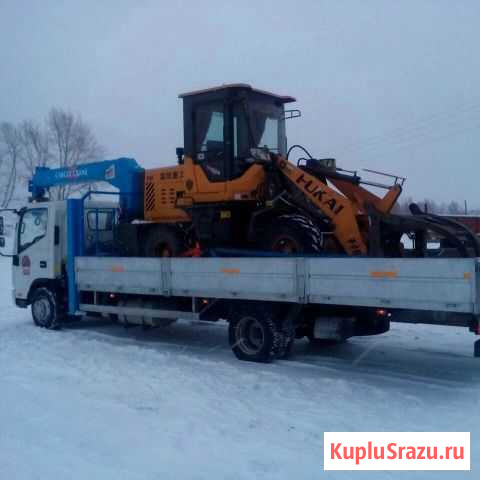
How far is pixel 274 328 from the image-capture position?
8.38 metres

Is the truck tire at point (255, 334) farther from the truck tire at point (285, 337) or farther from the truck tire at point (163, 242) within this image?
the truck tire at point (163, 242)

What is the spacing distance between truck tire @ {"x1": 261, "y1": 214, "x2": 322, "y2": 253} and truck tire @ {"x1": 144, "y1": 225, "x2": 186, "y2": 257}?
1.75 meters

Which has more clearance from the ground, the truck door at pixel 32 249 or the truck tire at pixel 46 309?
the truck door at pixel 32 249

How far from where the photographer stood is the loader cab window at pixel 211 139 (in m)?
9.56

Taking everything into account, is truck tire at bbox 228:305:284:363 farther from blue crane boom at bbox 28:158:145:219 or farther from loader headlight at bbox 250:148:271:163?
blue crane boom at bbox 28:158:145:219

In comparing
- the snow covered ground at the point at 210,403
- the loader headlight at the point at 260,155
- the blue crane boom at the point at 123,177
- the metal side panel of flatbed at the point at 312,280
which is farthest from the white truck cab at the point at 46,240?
the loader headlight at the point at 260,155

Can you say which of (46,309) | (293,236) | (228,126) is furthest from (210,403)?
(46,309)

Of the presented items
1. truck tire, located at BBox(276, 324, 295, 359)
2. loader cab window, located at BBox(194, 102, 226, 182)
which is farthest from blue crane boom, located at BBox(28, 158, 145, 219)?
truck tire, located at BBox(276, 324, 295, 359)

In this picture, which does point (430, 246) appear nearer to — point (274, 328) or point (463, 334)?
point (463, 334)

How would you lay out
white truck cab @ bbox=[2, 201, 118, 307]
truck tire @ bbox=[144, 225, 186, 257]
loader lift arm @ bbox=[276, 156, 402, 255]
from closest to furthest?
1. loader lift arm @ bbox=[276, 156, 402, 255]
2. truck tire @ bbox=[144, 225, 186, 257]
3. white truck cab @ bbox=[2, 201, 118, 307]

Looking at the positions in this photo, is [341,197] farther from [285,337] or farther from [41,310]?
[41,310]

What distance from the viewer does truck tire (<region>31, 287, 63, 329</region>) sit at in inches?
452

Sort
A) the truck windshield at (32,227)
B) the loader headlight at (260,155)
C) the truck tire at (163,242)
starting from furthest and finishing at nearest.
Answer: the truck windshield at (32,227) < the truck tire at (163,242) < the loader headlight at (260,155)

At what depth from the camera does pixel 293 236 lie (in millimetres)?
8867
